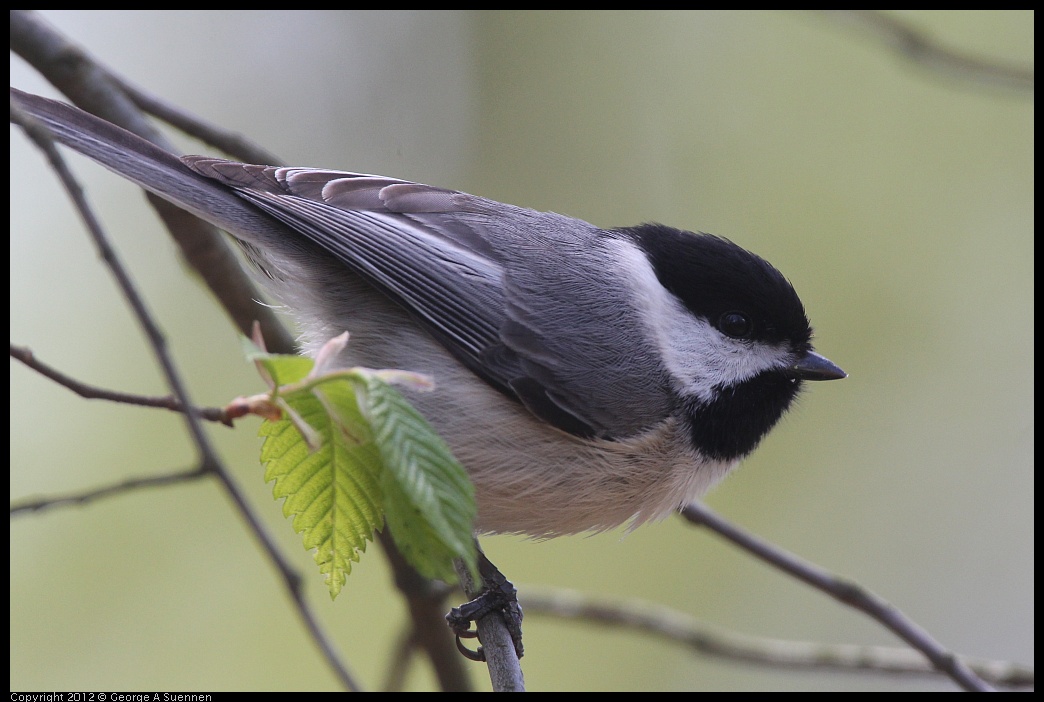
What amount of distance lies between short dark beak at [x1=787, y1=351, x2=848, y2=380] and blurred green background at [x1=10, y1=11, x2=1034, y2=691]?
1.91m

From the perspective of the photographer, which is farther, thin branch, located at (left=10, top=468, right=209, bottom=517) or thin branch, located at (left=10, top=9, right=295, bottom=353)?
thin branch, located at (left=10, top=9, right=295, bottom=353)

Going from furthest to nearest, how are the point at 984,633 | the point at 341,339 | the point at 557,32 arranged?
the point at 557,32
the point at 984,633
the point at 341,339

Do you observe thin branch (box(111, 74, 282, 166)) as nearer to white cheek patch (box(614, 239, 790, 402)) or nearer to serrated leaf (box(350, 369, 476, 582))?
white cheek patch (box(614, 239, 790, 402))

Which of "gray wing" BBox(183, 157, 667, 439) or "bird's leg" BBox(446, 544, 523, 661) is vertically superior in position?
"gray wing" BBox(183, 157, 667, 439)

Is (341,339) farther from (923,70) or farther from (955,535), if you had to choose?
(955,535)

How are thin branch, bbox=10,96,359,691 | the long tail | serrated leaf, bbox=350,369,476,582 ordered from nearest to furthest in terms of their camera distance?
1. serrated leaf, bbox=350,369,476,582
2. thin branch, bbox=10,96,359,691
3. the long tail

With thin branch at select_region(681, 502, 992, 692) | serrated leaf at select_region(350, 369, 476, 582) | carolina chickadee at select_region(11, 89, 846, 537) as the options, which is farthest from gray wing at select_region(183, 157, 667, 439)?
serrated leaf at select_region(350, 369, 476, 582)

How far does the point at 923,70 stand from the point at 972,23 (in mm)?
2149

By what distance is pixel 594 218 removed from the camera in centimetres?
475

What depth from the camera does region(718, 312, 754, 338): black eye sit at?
1891 millimetres

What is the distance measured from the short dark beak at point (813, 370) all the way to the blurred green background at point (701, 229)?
6.27ft

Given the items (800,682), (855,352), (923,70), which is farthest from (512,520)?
(855,352)

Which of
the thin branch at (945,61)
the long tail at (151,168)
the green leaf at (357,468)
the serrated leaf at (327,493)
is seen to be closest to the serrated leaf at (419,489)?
the green leaf at (357,468)

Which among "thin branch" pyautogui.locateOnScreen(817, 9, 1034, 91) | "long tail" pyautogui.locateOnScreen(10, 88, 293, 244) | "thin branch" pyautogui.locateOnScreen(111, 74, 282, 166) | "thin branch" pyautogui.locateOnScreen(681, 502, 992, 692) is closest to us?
"long tail" pyautogui.locateOnScreen(10, 88, 293, 244)
